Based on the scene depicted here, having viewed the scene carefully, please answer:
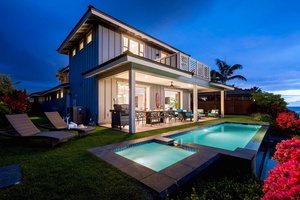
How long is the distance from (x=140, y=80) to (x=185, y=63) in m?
3.62

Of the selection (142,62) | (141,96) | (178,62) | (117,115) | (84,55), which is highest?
(84,55)

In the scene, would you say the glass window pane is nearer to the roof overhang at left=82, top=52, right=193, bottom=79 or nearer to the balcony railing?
the balcony railing

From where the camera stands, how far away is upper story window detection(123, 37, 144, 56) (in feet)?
34.4

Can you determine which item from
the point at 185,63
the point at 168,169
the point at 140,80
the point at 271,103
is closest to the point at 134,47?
the point at 140,80

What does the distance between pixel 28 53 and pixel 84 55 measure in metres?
63.5

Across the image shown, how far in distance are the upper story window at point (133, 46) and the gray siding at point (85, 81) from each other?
2.17m

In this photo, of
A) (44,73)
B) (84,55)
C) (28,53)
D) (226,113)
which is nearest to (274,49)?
(226,113)

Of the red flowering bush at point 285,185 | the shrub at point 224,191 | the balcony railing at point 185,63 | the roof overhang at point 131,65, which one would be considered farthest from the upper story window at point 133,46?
the red flowering bush at point 285,185

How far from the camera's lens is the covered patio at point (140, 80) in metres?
6.28

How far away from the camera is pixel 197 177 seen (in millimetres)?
2611

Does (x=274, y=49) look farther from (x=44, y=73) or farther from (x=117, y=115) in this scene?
(x=44, y=73)

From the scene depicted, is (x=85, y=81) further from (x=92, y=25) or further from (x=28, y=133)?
(x=28, y=133)

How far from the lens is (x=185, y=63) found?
1045 centimetres

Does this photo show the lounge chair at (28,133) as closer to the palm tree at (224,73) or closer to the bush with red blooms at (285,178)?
the bush with red blooms at (285,178)
